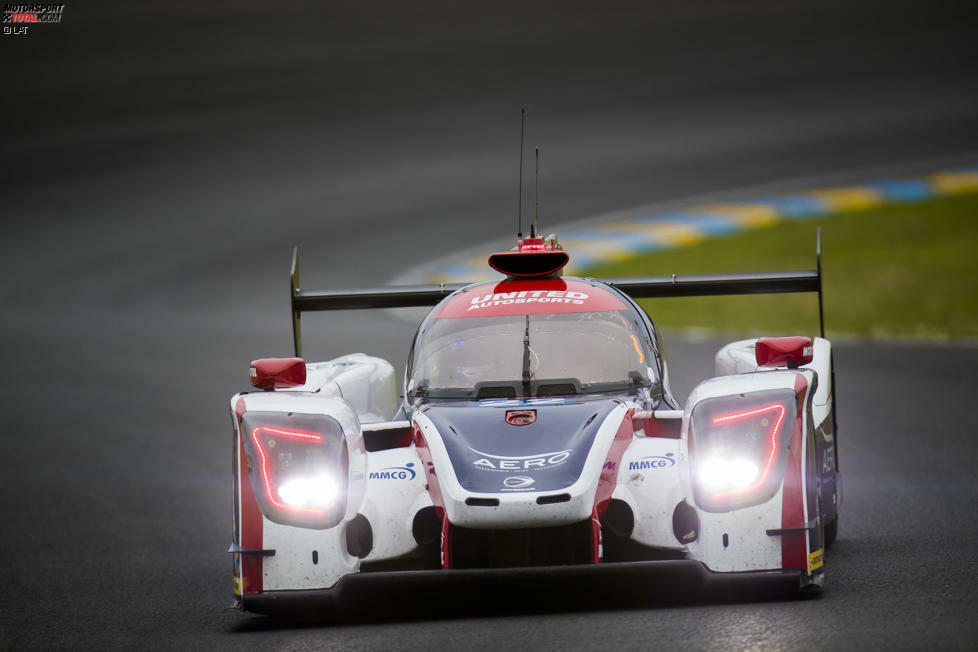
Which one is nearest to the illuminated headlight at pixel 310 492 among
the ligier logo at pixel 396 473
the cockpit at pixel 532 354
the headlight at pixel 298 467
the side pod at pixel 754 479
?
the headlight at pixel 298 467

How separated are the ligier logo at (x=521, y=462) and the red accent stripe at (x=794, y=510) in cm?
89

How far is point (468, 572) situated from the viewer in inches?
220

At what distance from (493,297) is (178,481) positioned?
169 inches

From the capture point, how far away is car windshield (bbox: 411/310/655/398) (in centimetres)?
685

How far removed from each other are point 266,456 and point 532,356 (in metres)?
1.54

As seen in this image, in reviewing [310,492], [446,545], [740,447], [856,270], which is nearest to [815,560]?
[740,447]

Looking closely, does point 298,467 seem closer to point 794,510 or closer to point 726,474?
point 726,474

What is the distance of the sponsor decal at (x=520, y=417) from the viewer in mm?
6184

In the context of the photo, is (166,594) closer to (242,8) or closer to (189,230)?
(189,230)

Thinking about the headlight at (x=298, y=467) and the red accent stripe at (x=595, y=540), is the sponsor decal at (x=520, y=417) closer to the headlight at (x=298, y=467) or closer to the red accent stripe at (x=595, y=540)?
the red accent stripe at (x=595, y=540)

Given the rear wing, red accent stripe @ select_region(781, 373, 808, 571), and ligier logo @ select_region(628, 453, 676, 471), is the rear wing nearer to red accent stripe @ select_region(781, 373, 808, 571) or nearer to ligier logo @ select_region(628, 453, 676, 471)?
ligier logo @ select_region(628, 453, 676, 471)

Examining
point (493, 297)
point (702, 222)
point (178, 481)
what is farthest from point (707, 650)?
point (702, 222)

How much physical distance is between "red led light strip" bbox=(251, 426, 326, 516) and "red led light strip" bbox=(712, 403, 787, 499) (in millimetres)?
1659

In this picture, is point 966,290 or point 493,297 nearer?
point 493,297
